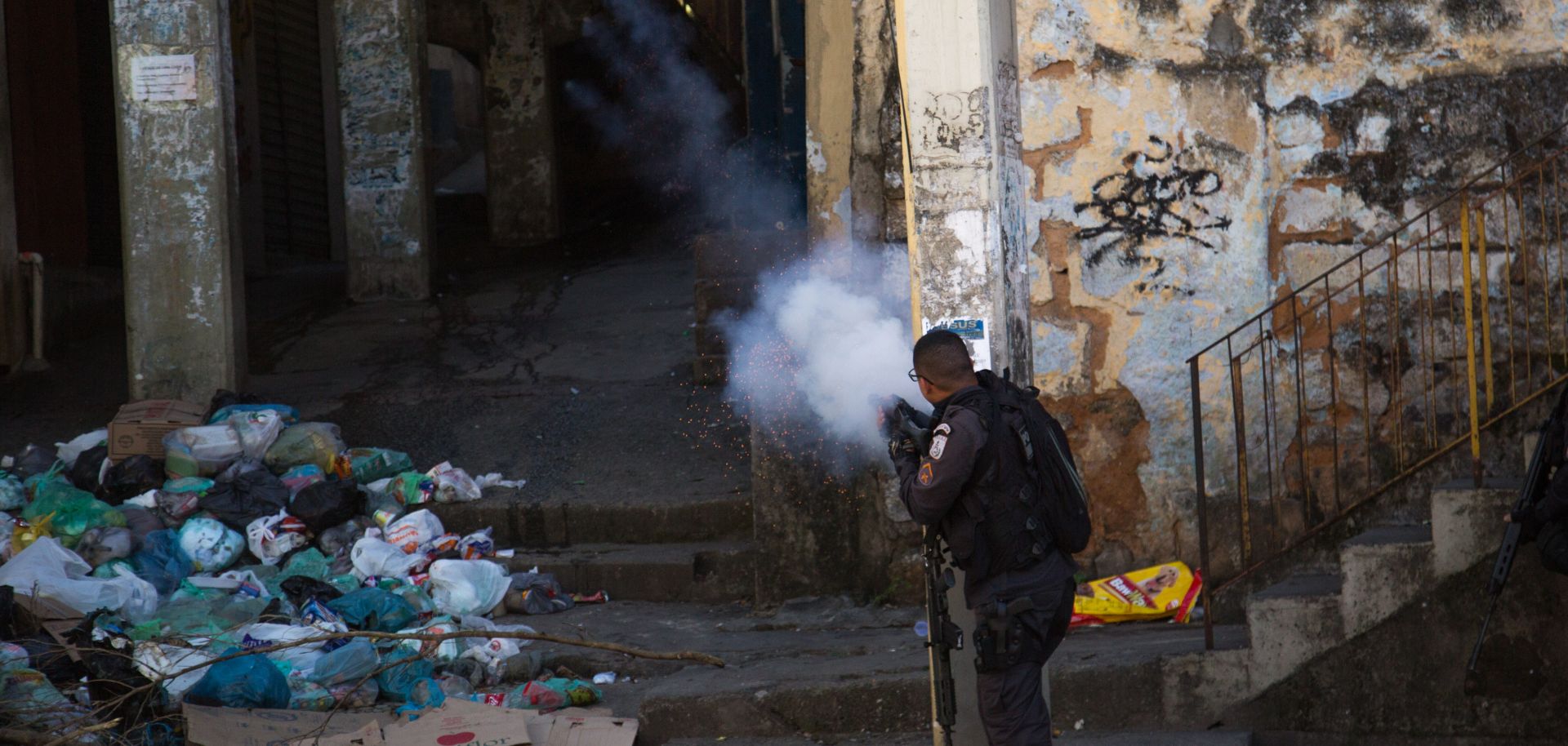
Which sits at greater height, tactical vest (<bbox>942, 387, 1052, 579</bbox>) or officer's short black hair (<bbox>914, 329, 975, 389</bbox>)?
officer's short black hair (<bbox>914, 329, 975, 389</bbox>)

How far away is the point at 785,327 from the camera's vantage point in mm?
7000

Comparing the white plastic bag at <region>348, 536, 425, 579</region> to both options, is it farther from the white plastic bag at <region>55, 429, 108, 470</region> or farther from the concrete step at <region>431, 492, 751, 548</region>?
the white plastic bag at <region>55, 429, 108, 470</region>

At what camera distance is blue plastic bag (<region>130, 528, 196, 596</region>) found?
22.7ft

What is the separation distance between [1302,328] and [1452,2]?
5.20 feet

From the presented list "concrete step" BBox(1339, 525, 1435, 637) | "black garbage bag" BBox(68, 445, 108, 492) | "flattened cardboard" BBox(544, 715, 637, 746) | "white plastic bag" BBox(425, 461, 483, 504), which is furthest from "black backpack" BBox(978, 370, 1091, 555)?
"black garbage bag" BBox(68, 445, 108, 492)

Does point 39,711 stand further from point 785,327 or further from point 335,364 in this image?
point 335,364

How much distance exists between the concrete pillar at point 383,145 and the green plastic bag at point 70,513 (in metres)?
5.13

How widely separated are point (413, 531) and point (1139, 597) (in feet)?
12.1

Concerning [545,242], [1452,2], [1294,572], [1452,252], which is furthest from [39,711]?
[545,242]

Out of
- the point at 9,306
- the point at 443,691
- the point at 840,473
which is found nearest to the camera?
the point at 443,691

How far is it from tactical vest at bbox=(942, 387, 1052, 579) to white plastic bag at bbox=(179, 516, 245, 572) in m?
4.68

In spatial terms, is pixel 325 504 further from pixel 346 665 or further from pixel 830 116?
pixel 830 116

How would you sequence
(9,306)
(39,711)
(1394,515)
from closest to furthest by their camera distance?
(39,711), (1394,515), (9,306)

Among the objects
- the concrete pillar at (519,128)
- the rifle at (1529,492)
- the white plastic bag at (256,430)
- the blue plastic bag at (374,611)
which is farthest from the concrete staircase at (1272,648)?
the concrete pillar at (519,128)
